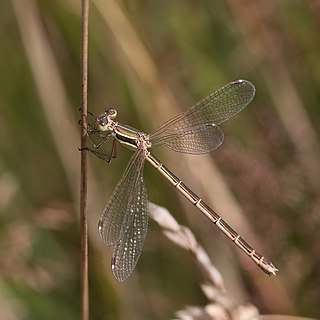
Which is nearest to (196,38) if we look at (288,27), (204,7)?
(204,7)

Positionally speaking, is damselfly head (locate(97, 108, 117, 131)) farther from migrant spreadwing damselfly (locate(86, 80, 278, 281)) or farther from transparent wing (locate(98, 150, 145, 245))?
transparent wing (locate(98, 150, 145, 245))

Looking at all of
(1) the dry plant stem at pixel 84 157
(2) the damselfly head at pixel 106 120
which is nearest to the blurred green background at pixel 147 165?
(2) the damselfly head at pixel 106 120

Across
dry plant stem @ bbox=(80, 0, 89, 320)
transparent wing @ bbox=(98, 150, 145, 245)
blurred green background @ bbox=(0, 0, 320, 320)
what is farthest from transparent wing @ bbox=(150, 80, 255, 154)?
dry plant stem @ bbox=(80, 0, 89, 320)

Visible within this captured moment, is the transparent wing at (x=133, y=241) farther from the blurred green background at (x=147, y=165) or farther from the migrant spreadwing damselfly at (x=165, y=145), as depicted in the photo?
the blurred green background at (x=147, y=165)

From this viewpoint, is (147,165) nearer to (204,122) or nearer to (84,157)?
(204,122)

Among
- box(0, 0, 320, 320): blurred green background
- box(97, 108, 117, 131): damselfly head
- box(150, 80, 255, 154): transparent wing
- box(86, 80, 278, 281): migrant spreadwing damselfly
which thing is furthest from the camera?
box(0, 0, 320, 320): blurred green background


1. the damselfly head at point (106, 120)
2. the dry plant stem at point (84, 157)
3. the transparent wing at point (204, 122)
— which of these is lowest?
the dry plant stem at point (84, 157)

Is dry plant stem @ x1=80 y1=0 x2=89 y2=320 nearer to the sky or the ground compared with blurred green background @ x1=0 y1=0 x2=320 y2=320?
nearer to the ground
